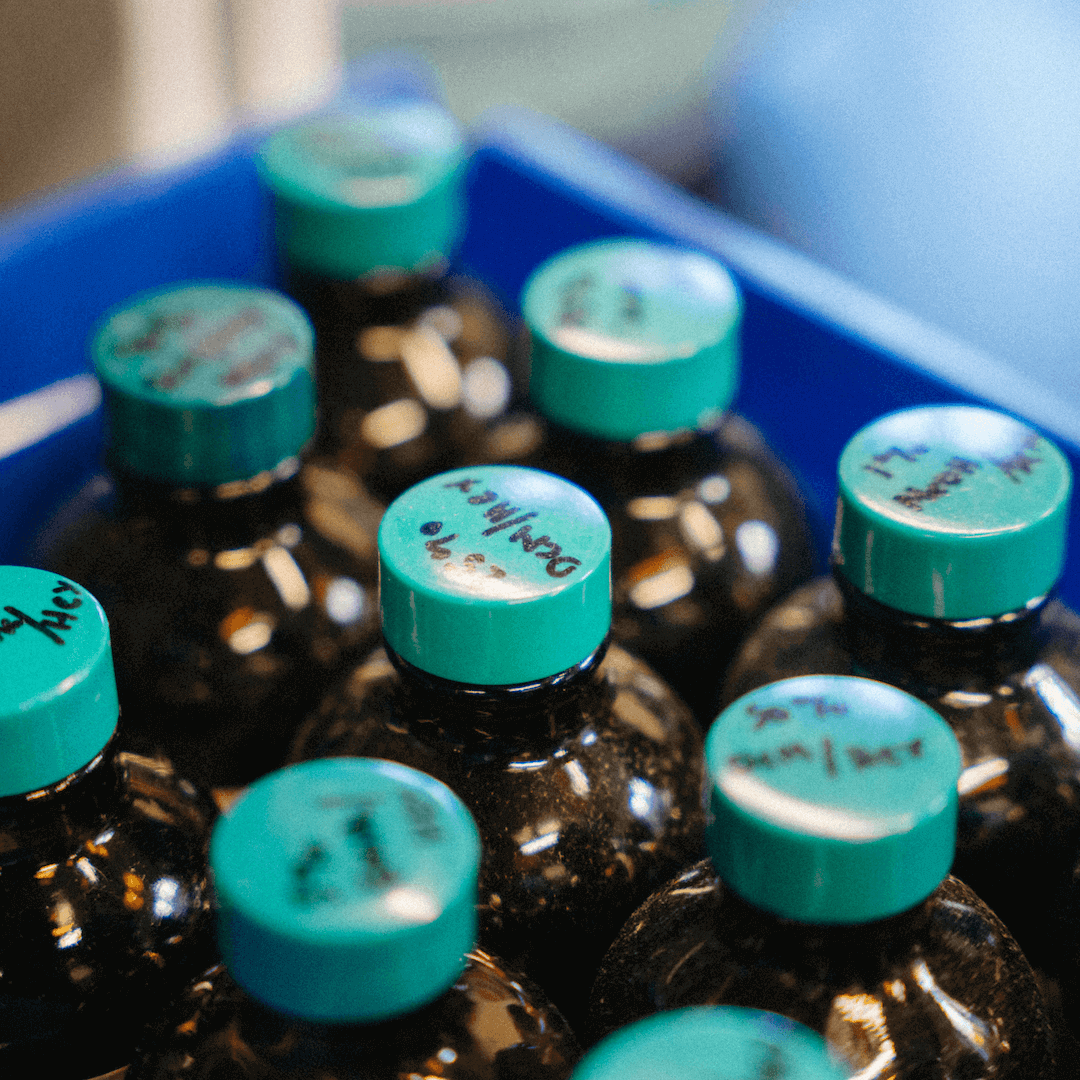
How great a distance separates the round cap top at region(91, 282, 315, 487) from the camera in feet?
1.66

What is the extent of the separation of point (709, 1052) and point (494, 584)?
15cm

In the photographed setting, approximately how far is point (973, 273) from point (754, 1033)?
1.42 m

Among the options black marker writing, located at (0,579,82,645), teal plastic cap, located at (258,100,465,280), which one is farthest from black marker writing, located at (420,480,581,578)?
teal plastic cap, located at (258,100,465,280)

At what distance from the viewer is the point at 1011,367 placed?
1.46 m

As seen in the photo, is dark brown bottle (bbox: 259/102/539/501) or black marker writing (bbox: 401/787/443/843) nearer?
black marker writing (bbox: 401/787/443/843)

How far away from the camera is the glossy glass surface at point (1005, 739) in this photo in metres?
0.45

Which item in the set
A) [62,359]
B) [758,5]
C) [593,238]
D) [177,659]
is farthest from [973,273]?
[177,659]

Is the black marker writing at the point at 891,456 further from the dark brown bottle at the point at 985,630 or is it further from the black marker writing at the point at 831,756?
the black marker writing at the point at 831,756

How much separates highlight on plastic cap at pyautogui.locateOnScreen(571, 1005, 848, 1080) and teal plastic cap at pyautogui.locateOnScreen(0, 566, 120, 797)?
0.53ft

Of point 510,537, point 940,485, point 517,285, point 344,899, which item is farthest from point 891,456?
point 517,285

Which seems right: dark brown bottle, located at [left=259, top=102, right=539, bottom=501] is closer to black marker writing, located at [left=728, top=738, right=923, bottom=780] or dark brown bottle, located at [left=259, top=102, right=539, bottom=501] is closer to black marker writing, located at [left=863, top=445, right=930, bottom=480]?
black marker writing, located at [left=863, top=445, right=930, bottom=480]

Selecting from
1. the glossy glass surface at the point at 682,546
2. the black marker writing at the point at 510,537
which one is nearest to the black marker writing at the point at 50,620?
the black marker writing at the point at 510,537

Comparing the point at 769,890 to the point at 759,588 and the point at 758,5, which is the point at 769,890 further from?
the point at 758,5

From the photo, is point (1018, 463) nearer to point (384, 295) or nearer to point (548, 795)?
point (548, 795)
